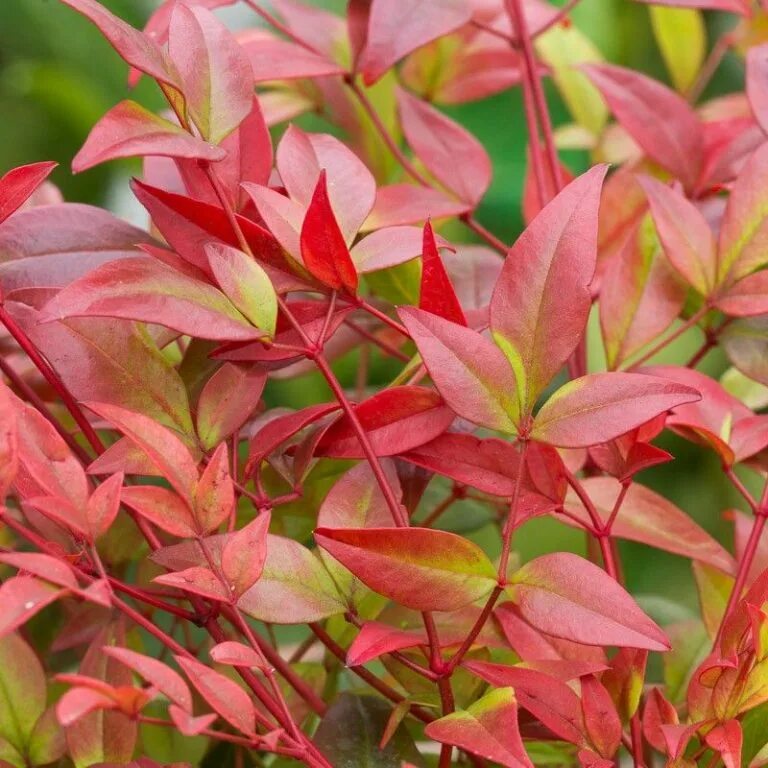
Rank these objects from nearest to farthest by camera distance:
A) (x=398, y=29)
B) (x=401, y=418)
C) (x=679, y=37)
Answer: (x=401, y=418), (x=398, y=29), (x=679, y=37)

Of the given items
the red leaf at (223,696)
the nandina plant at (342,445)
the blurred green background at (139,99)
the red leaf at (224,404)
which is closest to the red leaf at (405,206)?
the nandina plant at (342,445)

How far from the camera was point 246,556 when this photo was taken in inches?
12.0

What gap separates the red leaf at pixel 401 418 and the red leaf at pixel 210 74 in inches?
4.1

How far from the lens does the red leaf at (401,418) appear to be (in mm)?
350

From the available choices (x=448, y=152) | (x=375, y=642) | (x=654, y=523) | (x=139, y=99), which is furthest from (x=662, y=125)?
(x=139, y=99)

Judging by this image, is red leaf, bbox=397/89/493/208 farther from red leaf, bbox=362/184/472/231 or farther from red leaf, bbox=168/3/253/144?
red leaf, bbox=168/3/253/144

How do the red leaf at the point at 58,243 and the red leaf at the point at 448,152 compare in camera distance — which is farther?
the red leaf at the point at 448,152

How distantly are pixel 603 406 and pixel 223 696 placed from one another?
0.47 ft

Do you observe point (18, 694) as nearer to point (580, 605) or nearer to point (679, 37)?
point (580, 605)

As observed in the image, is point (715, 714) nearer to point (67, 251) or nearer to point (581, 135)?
point (67, 251)

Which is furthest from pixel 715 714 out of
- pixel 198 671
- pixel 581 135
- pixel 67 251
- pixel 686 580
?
pixel 686 580

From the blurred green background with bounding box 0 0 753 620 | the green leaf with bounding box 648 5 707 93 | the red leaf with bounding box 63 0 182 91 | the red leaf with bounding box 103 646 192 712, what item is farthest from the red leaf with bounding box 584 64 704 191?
the blurred green background with bounding box 0 0 753 620

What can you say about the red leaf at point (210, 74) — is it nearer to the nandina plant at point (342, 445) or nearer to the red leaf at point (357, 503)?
the nandina plant at point (342, 445)

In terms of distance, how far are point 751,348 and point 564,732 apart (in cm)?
20
